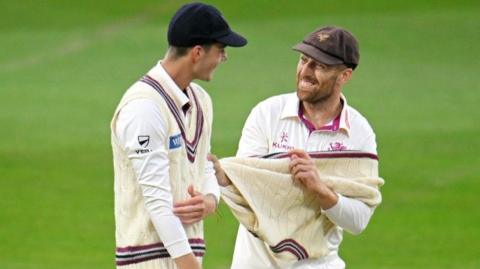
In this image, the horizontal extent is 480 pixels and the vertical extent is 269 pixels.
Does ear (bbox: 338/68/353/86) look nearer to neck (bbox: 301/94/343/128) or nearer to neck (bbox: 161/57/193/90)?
neck (bbox: 301/94/343/128)

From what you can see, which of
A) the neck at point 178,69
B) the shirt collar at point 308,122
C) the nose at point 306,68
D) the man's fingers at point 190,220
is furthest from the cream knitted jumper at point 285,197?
the neck at point 178,69

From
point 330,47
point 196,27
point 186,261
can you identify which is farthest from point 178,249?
point 330,47

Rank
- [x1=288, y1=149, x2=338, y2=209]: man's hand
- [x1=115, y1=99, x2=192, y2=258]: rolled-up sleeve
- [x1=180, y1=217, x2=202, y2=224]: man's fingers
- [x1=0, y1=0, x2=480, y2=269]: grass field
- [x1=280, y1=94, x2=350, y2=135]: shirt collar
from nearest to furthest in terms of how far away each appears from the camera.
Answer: [x1=115, y1=99, x2=192, y2=258]: rolled-up sleeve → [x1=180, y1=217, x2=202, y2=224]: man's fingers → [x1=288, y1=149, x2=338, y2=209]: man's hand → [x1=280, y1=94, x2=350, y2=135]: shirt collar → [x1=0, y1=0, x2=480, y2=269]: grass field

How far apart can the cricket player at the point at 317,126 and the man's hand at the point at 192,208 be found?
0.73m

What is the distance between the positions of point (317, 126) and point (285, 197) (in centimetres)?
38

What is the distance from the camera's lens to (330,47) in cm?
706

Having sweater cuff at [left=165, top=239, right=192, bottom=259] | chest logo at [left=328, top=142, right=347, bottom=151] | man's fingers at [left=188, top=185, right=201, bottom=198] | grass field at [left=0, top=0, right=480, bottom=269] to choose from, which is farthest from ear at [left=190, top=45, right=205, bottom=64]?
grass field at [left=0, top=0, right=480, bottom=269]

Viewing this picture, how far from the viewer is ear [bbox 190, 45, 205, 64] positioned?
623 cm

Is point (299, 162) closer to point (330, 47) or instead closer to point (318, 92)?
point (318, 92)

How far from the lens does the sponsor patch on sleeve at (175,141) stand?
6.17 metres

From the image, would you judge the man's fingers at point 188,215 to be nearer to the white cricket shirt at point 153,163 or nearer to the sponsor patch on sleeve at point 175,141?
the white cricket shirt at point 153,163
